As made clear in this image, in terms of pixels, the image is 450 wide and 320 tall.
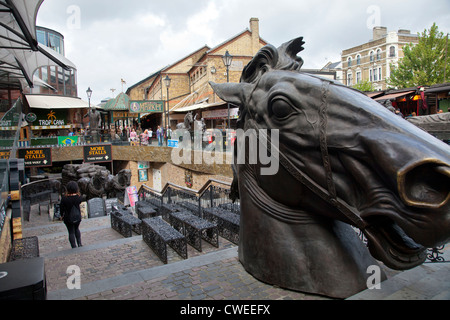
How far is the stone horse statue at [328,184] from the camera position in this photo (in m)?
1.66

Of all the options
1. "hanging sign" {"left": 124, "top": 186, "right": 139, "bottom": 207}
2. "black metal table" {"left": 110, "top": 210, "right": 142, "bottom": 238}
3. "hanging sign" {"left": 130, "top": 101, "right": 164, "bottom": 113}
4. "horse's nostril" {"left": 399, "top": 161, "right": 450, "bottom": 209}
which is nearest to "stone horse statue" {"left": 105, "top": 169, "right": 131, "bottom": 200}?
"hanging sign" {"left": 124, "top": 186, "right": 139, "bottom": 207}

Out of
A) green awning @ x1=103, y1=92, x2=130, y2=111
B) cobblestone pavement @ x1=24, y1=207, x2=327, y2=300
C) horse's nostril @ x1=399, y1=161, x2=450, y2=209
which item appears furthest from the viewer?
green awning @ x1=103, y1=92, x2=130, y2=111

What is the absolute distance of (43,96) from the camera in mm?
35031

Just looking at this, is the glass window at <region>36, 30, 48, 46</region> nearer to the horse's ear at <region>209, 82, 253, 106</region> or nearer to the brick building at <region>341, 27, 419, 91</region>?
the brick building at <region>341, 27, 419, 91</region>

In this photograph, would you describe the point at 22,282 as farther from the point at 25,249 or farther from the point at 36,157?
the point at 36,157

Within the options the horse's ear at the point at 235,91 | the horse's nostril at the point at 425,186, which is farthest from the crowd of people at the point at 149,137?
the horse's nostril at the point at 425,186

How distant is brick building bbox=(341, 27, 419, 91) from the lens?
153ft

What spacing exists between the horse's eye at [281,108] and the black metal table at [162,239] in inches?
126

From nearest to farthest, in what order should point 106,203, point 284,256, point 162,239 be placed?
point 284,256 < point 162,239 < point 106,203
